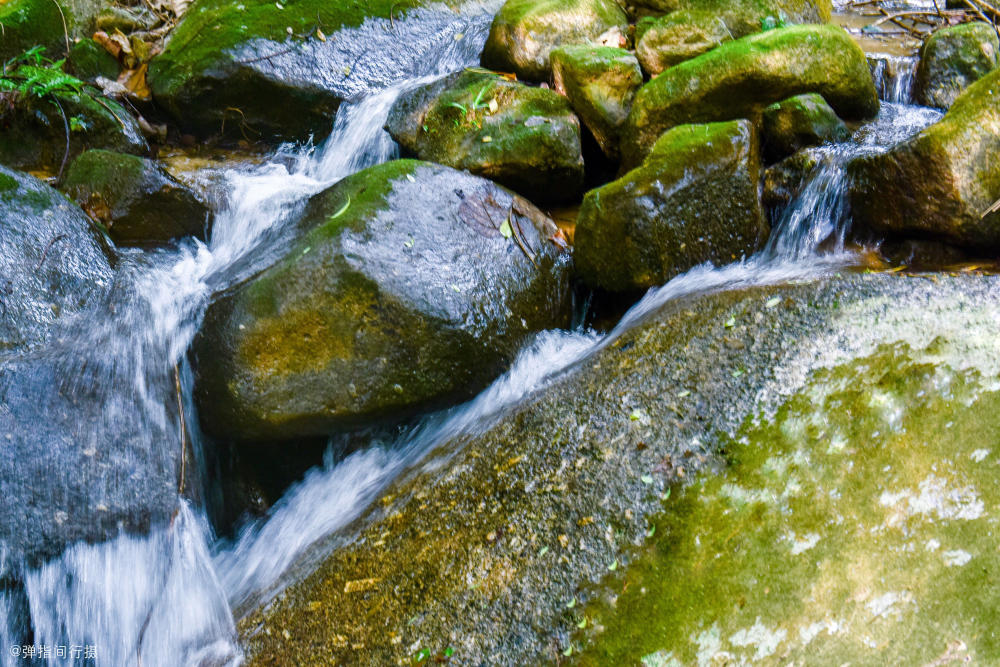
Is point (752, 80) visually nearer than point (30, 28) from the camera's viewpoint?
Yes

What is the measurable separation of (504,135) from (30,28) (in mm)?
4669

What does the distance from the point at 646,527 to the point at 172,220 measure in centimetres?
393

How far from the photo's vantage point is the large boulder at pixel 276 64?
19.3 feet

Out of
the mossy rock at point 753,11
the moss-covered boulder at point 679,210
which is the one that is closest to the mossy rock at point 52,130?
the moss-covered boulder at point 679,210

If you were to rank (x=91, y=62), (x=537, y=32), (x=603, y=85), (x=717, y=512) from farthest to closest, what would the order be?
1. (x=91, y=62)
2. (x=537, y=32)
3. (x=603, y=85)
4. (x=717, y=512)

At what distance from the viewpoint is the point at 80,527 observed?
110 inches

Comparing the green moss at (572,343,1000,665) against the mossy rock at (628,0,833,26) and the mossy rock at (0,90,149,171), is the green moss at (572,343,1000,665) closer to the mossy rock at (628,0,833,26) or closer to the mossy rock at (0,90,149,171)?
the mossy rock at (628,0,833,26)

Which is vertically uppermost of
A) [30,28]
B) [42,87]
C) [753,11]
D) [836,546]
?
[30,28]

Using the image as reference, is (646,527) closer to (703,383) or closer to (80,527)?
(703,383)

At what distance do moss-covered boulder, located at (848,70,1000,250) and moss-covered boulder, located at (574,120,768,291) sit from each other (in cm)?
68

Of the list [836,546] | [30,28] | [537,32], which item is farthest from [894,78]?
[30,28]

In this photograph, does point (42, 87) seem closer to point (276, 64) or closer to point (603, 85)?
point (276, 64)

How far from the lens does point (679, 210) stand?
3564mm

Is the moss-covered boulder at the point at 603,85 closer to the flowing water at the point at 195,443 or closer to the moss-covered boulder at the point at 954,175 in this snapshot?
the flowing water at the point at 195,443
